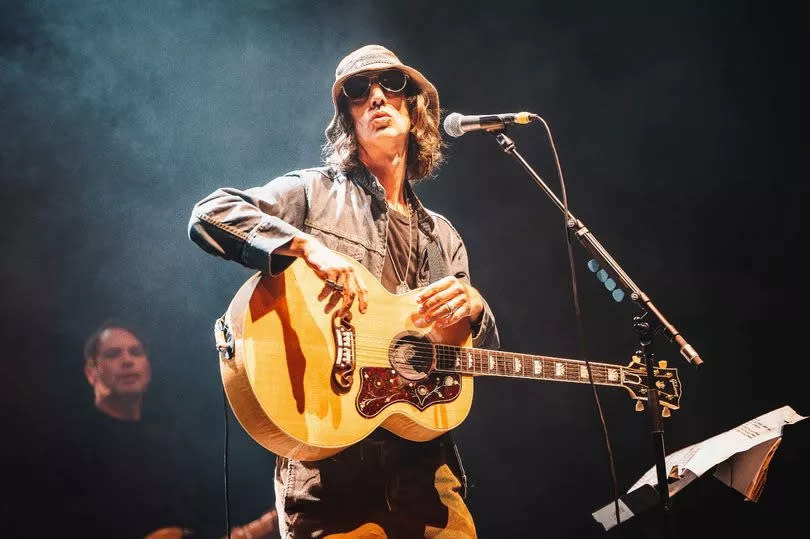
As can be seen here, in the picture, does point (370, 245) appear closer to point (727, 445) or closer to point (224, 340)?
point (224, 340)

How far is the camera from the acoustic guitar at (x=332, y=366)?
78.0 inches

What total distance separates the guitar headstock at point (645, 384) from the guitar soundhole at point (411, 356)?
47.1 inches

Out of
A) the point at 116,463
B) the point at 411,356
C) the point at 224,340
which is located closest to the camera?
the point at 224,340

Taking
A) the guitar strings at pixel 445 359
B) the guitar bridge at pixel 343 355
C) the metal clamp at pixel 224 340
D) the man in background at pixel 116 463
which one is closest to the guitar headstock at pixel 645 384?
the guitar strings at pixel 445 359

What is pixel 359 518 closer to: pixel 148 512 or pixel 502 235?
pixel 148 512

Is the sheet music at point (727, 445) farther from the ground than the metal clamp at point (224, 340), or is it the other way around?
the metal clamp at point (224, 340)

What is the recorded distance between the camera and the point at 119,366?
13.9 feet

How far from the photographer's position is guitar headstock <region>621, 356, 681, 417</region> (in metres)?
3.14

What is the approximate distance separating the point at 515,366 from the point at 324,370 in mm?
1058

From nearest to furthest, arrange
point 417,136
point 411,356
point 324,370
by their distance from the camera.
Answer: point 324,370 → point 411,356 → point 417,136

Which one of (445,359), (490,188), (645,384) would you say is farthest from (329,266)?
(490,188)

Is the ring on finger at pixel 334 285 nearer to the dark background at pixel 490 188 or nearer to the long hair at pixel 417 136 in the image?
the long hair at pixel 417 136

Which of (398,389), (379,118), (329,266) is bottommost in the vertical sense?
(398,389)

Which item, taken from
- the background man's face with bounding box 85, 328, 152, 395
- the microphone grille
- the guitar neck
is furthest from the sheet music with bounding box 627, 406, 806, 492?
the background man's face with bounding box 85, 328, 152, 395
